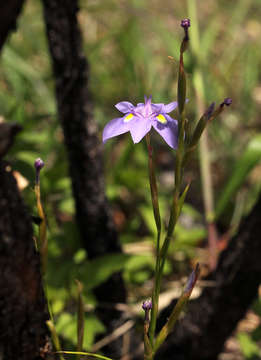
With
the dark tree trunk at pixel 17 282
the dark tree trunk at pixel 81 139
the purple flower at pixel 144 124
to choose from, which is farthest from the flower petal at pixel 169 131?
the dark tree trunk at pixel 81 139

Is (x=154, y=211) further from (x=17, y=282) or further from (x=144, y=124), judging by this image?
(x=17, y=282)

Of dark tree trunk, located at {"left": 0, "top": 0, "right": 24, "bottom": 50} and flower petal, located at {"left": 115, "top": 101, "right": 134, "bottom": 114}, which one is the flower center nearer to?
flower petal, located at {"left": 115, "top": 101, "right": 134, "bottom": 114}

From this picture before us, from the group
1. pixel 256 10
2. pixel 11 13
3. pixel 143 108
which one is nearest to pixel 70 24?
pixel 11 13

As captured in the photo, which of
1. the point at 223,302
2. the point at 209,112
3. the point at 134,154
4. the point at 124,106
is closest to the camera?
the point at 209,112

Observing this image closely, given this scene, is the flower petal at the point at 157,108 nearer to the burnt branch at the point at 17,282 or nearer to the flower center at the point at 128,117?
the flower center at the point at 128,117

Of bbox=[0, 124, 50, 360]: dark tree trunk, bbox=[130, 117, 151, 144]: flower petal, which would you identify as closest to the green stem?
bbox=[130, 117, 151, 144]: flower petal

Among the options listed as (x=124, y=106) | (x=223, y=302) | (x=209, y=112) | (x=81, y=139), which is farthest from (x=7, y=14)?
(x=223, y=302)
